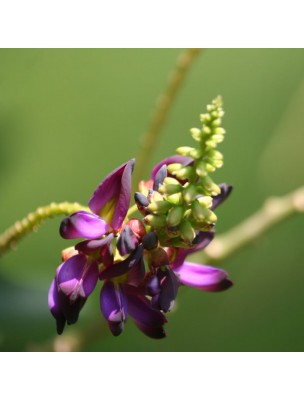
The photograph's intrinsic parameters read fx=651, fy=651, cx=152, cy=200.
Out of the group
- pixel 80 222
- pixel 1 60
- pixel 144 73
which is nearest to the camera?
pixel 80 222

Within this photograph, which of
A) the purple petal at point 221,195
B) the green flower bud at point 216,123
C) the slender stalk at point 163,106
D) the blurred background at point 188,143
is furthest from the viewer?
A: the blurred background at point 188,143

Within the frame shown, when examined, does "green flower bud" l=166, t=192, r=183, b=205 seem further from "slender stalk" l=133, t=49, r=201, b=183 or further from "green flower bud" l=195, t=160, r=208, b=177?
"slender stalk" l=133, t=49, r=201, b=183

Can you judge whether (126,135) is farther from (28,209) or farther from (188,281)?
(188,281)

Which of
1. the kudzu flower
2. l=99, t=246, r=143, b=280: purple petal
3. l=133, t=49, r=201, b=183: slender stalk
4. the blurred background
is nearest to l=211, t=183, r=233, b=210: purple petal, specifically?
the kudzu flower

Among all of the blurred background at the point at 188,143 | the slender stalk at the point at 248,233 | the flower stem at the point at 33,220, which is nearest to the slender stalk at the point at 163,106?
the slender stalk at the point at 248,233

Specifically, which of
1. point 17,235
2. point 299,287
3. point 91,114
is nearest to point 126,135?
point 91,114

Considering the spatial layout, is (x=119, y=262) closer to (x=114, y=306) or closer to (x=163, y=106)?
(x=114, y=306)

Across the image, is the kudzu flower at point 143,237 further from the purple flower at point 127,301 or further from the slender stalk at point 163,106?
the slender stalk at point 163,106
